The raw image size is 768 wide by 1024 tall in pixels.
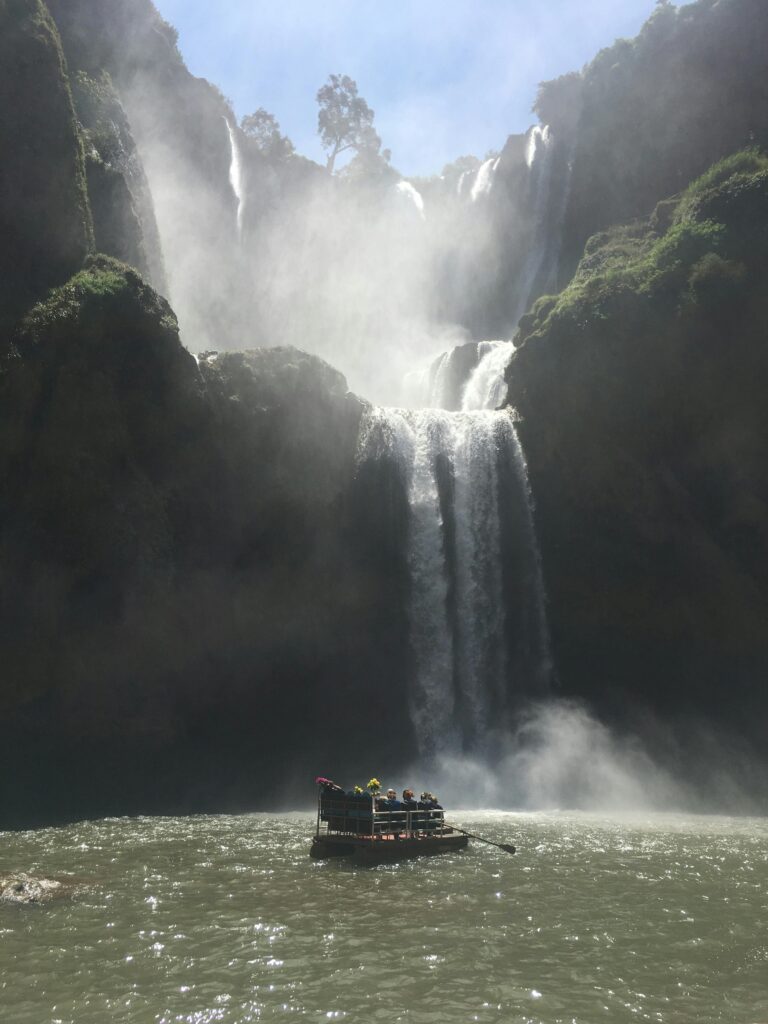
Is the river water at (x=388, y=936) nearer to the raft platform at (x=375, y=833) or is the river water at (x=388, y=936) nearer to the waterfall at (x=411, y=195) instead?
the raft platform at (x=375, y=833)

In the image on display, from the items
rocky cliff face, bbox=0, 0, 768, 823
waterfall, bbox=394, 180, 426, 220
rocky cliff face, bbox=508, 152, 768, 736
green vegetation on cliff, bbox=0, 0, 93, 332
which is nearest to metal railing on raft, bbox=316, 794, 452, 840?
rocky cliff face, bbox=0, 0, 768, 823

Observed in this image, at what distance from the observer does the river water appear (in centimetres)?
889

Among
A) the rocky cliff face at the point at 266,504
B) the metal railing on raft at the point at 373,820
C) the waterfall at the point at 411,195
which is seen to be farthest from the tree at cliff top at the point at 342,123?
the metal railing on raft at the point at 373,820

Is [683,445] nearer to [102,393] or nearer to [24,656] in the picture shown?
[102,393]

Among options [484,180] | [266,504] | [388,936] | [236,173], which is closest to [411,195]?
[484,180]

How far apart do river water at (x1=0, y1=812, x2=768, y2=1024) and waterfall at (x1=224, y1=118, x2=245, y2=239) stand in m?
52.2

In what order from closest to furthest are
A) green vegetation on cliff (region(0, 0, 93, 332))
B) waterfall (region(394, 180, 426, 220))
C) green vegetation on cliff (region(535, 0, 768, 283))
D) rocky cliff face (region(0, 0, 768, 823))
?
rocky cliff face (region(0, 0, 768, 823))
green vegetation on cliff (region(0, 0, 93, 332))
green vegetation on cliff (region(535, 0, 768, 283))
waterfall (region(394, 180, 426, 220))

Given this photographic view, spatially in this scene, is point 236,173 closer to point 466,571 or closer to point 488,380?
point 488,380

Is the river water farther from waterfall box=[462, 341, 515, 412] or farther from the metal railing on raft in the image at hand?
waterfall box=[462, 341, 515, 412]

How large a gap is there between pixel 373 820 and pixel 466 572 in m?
17.6

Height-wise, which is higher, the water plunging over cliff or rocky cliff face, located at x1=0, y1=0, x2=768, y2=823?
the water plunging over cliff

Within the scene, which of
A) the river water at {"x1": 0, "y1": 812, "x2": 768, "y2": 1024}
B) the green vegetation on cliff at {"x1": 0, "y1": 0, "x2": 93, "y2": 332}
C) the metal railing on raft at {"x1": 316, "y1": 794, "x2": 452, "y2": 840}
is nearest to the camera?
the river water at {"x1": 0, "y1": 812, "x2": 768, "y2": 1024}

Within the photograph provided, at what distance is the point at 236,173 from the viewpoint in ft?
202

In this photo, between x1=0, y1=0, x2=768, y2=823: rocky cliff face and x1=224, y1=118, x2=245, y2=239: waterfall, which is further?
x1=224, y1=118, x2=245, y2=239: waterfall
